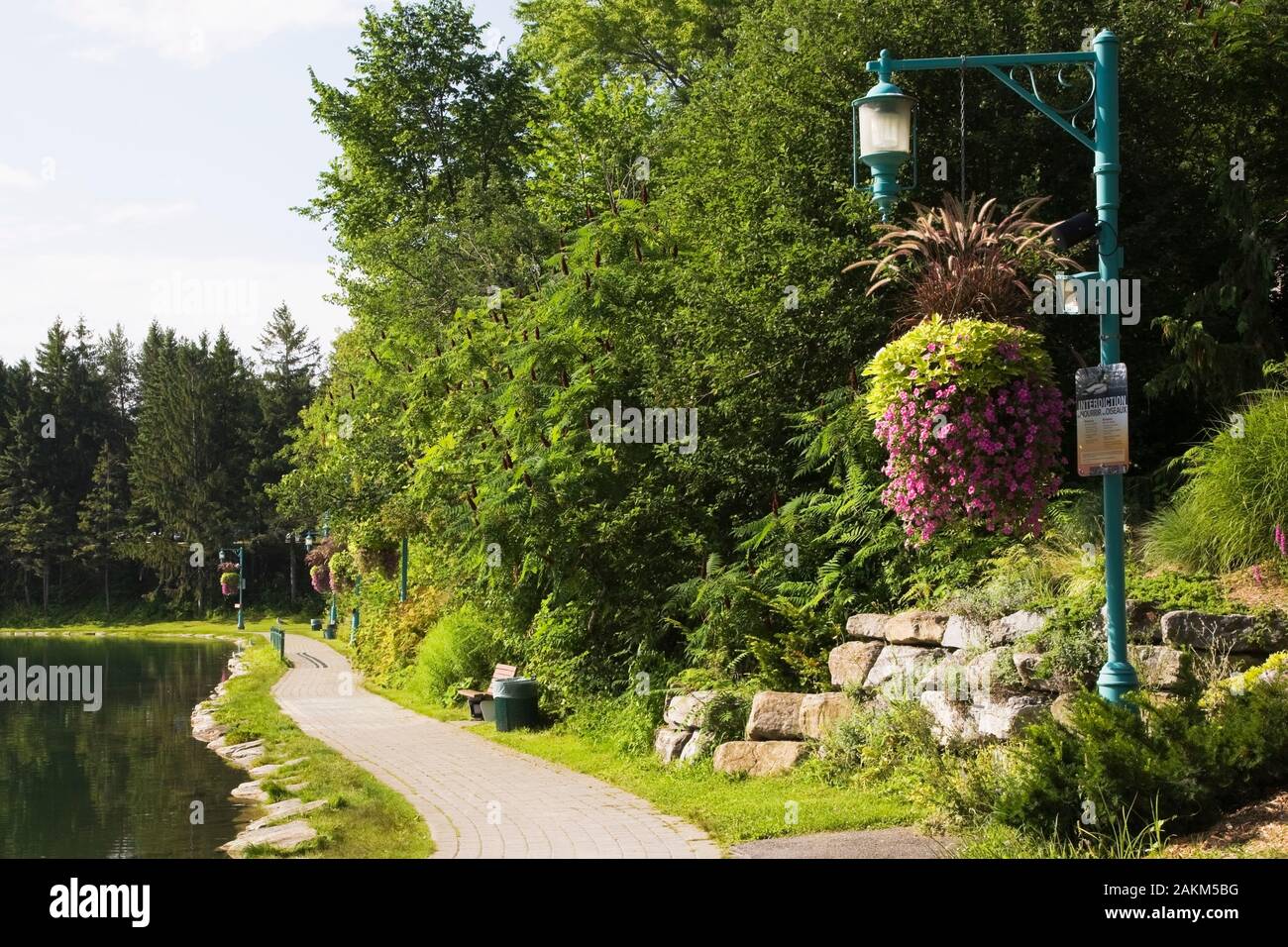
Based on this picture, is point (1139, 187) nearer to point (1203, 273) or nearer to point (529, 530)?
point (1203, 273)

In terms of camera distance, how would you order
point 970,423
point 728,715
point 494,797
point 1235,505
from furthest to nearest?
point 728,715
point 494,797
point 970,423
point 1235,505

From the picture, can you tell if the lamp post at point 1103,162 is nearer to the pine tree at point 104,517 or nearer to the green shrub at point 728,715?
the green shrub at point 728,715

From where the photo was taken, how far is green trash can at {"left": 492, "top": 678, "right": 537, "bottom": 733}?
17.5 m

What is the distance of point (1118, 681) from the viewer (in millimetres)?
8633

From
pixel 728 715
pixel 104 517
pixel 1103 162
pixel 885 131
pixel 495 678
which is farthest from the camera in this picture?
pixel 104 517

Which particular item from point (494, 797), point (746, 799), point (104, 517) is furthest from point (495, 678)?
point (104, 517)

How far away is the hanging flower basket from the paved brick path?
354cm

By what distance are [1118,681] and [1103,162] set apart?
3687 millimetres

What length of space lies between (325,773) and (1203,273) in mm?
11974

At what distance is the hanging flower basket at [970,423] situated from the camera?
10516 mm

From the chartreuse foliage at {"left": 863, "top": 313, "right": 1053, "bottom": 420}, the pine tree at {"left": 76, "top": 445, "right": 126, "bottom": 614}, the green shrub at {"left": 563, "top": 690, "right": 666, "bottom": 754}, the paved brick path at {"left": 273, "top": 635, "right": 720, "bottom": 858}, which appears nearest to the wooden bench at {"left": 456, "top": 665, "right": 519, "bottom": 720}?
the paved brick path at {"left": 273, "top": 635, "right": 720, "bottom": 858}

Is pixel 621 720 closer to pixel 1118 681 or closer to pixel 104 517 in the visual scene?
pixel 1118 681

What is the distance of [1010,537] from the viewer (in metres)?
12.1
